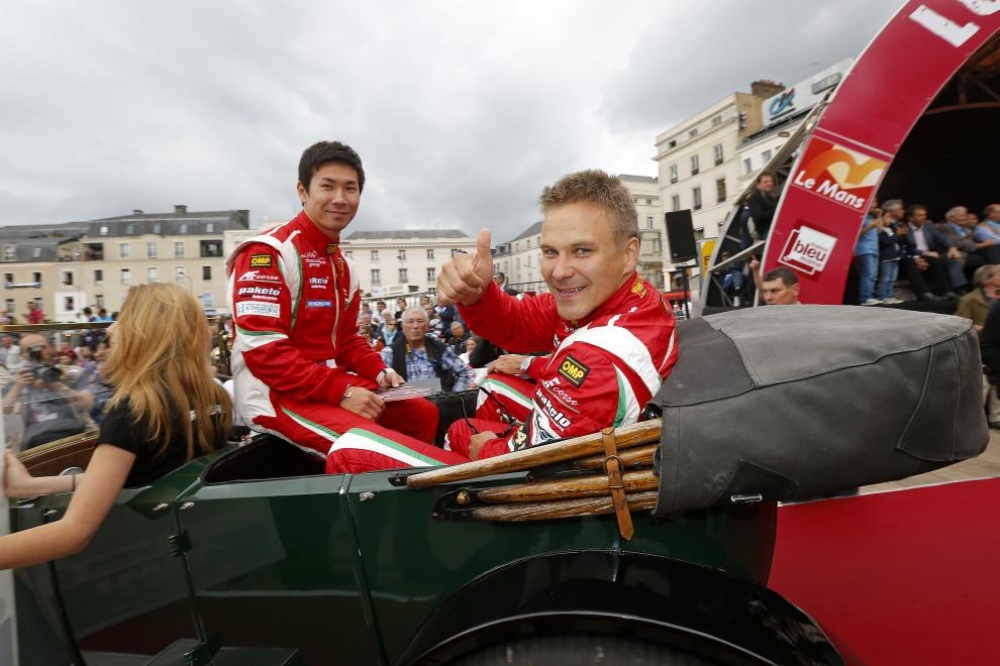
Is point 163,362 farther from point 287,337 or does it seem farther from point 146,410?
point 287,337

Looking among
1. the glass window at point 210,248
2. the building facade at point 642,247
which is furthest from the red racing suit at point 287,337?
the glass window at point 210,248

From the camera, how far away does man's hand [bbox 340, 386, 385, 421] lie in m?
2.05

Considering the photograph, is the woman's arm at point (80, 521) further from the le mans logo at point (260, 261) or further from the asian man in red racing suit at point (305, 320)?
the le mans logo at point (260, 261)

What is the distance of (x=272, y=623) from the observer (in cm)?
136

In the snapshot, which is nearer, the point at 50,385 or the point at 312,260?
the point at 50,385

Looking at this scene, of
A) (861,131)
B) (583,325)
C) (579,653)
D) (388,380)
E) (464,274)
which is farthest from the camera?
(861,131)

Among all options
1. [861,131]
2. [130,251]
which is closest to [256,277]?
[861,131]

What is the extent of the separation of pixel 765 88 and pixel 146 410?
39.3 m

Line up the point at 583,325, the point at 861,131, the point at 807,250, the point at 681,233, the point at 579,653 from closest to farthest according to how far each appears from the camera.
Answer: the point at 579,653
the point at 583,325
the point at 861,131
the point at 807,250
the point at 681,233

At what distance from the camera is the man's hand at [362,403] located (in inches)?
80.7

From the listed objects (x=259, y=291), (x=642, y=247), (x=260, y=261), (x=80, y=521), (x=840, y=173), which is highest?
(x=642, y=247)

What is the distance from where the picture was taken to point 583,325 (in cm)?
170

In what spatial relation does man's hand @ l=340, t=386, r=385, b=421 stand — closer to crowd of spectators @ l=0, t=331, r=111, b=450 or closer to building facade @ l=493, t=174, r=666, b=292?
crowd of spectators @ l=0, t=331, r=111, b=450

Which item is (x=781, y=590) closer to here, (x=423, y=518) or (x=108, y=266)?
(x=423, y=518)
